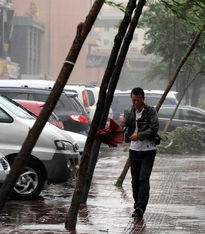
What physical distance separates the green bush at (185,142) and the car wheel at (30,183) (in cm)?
1383

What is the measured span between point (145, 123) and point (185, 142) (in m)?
16.9

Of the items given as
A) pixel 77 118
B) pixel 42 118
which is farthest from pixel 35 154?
pixel 77 118

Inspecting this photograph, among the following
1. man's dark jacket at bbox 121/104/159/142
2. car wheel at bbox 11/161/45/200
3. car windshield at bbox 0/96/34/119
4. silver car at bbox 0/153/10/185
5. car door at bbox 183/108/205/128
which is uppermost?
man's dark jacket at bbox 121/104/159/142

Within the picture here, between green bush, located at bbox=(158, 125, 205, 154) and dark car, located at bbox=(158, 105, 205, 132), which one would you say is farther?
dark car, located at bbox=(158, 105, 205, 132)

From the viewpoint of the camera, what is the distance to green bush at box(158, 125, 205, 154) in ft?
92.5

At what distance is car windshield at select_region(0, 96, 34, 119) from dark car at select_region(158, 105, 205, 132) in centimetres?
1811

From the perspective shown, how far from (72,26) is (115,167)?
91.0 meters

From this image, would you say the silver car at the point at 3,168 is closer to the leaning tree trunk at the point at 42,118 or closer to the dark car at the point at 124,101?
the leaning tree trunk at the point at 42,118

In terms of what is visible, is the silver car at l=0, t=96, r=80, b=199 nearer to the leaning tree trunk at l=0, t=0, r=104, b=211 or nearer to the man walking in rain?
the man walking in rain

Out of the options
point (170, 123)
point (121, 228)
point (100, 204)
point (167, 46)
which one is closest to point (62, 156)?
point (100, 204)

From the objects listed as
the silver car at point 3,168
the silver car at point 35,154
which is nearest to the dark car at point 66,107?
the silver car at point 35,154

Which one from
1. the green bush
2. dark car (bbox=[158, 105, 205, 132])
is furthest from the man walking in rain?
dark car (bbox=[158, 105, 205, 132])

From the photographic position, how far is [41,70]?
108562mm

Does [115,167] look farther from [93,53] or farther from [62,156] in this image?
[93,53]
